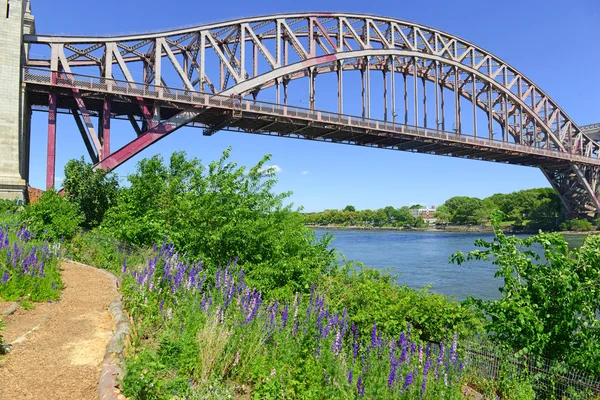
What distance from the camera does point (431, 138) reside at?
40281 millimetres

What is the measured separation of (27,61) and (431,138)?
32329 millimetres

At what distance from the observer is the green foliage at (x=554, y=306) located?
16.6 feet

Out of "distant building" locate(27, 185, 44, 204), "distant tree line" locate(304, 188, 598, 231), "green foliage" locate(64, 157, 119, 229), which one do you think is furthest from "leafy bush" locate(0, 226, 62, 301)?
"distant tree line" locate(304, 188, 598, 231)

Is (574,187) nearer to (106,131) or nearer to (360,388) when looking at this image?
(106,131)

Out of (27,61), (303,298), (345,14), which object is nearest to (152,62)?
(27,61)

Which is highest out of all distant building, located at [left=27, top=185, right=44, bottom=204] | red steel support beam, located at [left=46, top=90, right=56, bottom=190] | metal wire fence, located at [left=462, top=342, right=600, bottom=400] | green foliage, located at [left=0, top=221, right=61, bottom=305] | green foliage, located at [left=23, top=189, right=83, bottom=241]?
red steel support beam, located at [left=46, top=90, right=56, bottom=190]

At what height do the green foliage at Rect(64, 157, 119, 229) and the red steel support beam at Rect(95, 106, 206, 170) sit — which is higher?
the red steel support beam at Rect(95, 106, 206, 170)

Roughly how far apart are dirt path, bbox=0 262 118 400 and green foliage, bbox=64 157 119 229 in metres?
9.69

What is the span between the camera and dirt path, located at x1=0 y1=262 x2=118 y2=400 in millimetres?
3551

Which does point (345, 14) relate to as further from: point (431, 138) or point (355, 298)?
point (355, 298)

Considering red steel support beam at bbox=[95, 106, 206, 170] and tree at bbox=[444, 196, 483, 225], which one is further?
tree at bbox=[444, 196, 483, 225]

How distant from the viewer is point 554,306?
17.5 feet

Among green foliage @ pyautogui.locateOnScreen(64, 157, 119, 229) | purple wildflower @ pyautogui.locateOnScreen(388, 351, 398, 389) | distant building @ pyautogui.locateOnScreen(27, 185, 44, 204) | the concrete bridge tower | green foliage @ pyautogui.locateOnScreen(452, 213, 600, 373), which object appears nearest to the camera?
purple wildflower @ pyautogui.locateOnScreen(388, 351, 398, 389)

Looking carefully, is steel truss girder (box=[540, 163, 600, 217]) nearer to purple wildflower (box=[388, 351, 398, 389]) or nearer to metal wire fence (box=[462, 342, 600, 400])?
metal wire fence (box=[462, 342, 600, 400])
